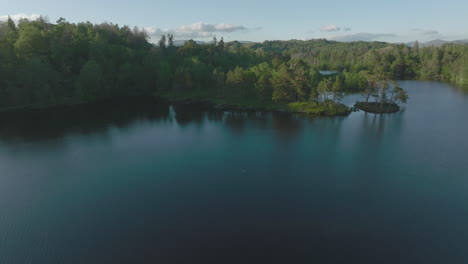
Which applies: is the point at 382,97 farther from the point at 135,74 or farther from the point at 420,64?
Answer: the point at 420,64

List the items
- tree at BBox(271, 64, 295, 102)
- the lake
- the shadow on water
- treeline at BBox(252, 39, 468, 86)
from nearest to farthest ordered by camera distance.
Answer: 1. the lake
2. the shadow on water
3. tree at BBox(271, 64, 295, 102)
4. treeline at BBox(252, 39, 468, 86)

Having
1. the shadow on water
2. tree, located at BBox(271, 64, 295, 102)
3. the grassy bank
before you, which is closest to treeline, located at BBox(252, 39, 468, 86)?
the grassy bank

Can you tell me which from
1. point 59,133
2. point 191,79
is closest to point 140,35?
point 191,79

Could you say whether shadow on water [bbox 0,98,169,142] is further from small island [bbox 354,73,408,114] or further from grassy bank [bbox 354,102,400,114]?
small island [bbox 354,73,408,114]

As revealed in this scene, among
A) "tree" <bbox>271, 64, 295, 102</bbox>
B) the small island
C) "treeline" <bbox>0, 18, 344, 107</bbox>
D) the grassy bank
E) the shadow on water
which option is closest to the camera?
the shadow on water

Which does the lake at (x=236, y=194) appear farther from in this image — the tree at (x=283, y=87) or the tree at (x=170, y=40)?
the tree at (x=170, y=40)

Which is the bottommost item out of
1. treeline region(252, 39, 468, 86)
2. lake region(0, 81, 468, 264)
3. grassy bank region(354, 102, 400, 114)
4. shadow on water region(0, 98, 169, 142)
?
lake region(0, 81, 468, 264)
